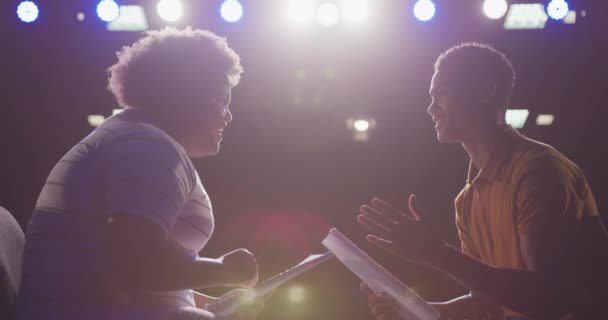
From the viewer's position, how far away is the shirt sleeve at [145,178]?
3.85ft

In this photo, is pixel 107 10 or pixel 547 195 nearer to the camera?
pixel 547 195

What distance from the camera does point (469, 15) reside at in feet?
13.6

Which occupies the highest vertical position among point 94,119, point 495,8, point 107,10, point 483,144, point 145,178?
point 107,10

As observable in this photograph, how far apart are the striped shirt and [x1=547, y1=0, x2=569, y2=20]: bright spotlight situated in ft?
12.2

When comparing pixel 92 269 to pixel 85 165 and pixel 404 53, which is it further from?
pixel 404 53

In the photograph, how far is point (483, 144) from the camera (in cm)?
219

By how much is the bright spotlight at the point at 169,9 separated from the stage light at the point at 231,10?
1.08 feet

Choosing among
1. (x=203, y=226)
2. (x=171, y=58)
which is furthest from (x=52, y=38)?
(x=203, y=226)

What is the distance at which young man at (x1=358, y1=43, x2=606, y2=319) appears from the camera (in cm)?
162

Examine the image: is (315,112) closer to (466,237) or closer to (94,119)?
(94,119)

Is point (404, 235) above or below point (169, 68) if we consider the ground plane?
below

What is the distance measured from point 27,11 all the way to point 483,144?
3.82m

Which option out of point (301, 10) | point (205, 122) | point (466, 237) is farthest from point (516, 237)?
point (301, 10)

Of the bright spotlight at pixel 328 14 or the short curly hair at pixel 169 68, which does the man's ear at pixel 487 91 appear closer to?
the short curly hair at pixel 169 68
